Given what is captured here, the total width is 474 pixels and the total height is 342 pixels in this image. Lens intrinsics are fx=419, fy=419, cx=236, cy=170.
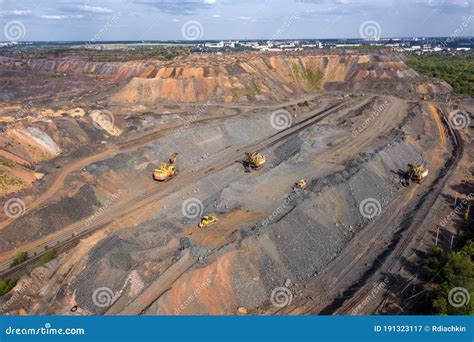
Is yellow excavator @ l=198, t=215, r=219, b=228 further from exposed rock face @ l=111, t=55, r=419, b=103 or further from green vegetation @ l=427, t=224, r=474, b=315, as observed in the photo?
exposed rock face @ l=111, t=55, r=419, b=103

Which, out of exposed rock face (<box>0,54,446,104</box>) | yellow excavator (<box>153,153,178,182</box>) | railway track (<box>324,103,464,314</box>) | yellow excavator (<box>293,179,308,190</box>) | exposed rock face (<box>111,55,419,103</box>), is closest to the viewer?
railway track (<box>324,103,464,314</box>)

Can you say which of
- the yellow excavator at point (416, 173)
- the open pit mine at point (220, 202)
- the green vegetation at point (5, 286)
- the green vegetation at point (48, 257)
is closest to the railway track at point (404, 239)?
the open pit mine at point (220, 202)

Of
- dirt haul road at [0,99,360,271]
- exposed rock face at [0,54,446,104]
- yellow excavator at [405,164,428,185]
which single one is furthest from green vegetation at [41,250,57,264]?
exposed rock face at [0,54,446,104]

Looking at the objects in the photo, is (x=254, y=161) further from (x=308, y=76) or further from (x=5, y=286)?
(x=308, y=76)

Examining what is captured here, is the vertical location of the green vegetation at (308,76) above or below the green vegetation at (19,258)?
above

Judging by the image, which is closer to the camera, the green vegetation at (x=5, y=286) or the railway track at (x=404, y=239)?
the railway track at (x=404, y=239)

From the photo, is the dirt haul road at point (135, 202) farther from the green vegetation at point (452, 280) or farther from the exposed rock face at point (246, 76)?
the exposed rock face at point (246, 76)

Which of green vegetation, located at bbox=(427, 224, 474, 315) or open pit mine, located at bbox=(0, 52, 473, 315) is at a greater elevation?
open pit mine, located at bbox=(0, 52, 473, 315)

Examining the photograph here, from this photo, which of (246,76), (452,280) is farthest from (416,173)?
(246,76)
